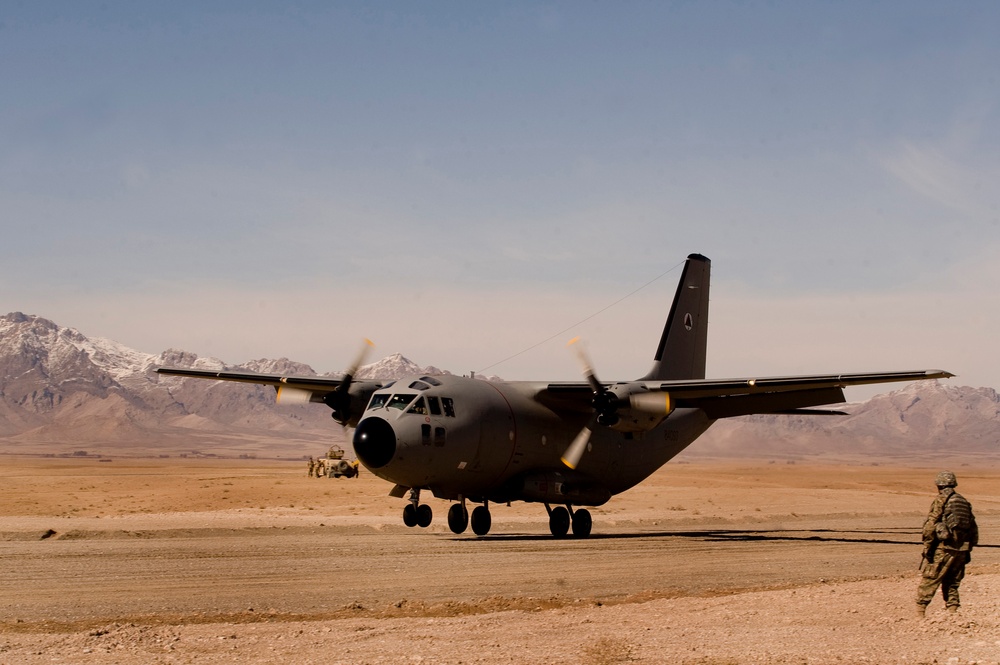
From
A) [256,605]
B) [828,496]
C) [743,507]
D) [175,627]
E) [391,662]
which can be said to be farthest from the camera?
[828,496]

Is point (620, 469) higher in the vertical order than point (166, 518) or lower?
higher

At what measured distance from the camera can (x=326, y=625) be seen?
14.4 meters

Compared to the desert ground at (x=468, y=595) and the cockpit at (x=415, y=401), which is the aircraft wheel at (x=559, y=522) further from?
the cockpit at (x=415, y=401)

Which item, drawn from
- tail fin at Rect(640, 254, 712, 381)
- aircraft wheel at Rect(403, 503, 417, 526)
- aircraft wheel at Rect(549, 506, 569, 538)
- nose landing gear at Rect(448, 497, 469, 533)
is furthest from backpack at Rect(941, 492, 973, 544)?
tail fin at Rect(640, 254, 712, 381)

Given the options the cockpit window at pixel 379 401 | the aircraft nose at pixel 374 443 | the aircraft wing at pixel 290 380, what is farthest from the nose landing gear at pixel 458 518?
the aircraft wing at pixel 290 380

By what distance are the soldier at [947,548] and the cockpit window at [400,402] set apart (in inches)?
624

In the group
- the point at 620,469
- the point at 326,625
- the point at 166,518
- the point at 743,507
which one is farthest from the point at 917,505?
the point at 326,625

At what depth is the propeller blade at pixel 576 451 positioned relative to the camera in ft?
104

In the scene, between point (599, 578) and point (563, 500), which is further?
point (563, 500)

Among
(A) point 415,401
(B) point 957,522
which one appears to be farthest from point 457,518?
(B) point 957,522

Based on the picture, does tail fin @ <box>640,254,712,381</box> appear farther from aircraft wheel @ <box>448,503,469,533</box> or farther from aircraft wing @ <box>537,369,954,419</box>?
aircraft wheel @ <box>448,503,469,533</box>

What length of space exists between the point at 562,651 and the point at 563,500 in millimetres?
19176

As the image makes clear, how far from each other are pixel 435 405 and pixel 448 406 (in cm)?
43

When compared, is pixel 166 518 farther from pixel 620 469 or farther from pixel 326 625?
pixel 326 625
